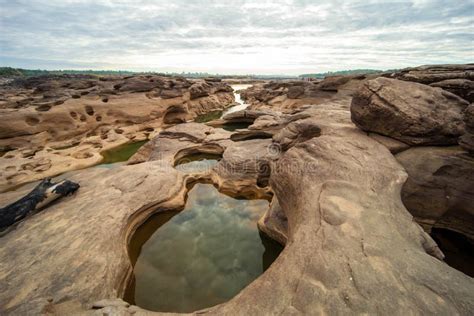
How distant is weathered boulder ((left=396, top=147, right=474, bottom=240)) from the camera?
14.4ft

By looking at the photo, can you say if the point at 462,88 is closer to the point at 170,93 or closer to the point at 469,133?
the point at 469,133

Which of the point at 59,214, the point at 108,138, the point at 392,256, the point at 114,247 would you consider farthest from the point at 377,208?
the point at 108,138

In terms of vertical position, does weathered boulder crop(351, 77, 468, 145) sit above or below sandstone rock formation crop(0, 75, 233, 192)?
above

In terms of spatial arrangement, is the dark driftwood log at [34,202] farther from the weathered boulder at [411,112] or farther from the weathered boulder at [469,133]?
the weathered boulder at [469,133]

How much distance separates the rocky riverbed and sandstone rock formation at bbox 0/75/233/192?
159 cm

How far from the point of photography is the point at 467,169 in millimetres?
4301

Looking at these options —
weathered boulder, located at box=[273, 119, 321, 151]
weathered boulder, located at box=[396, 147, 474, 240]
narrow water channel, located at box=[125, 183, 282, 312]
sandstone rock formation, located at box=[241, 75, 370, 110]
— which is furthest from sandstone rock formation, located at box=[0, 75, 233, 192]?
weathered boulder, located at box=[396, 147, 474, 240]

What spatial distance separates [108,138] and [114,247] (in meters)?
12.1

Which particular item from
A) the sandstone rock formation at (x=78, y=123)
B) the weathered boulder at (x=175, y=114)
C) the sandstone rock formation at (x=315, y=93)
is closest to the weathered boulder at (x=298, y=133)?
the sandstone rock formation at (x=78, y=123)

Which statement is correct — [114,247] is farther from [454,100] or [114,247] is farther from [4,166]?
[4,166]

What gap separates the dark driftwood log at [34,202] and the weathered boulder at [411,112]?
315 inches

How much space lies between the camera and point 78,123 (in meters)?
14.8

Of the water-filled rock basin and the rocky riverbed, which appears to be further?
the water-filled rock basin

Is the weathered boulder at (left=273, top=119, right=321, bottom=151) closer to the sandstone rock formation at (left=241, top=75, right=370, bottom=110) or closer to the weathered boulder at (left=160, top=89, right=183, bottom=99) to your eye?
the sandstone rock formation at (left=241, top=75, right=370, bottom=110)
